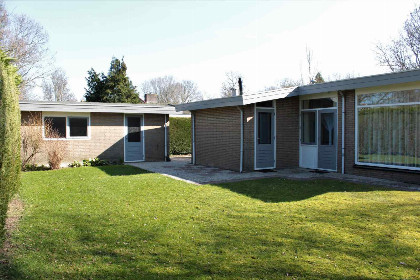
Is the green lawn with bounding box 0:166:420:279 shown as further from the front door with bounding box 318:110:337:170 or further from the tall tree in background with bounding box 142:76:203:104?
the tall tree in background with bounding box 142:76:203:104

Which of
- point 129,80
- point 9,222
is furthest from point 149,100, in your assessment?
point 9,222

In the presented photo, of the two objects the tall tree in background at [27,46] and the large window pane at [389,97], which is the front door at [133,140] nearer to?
the large window pane at [389,97]

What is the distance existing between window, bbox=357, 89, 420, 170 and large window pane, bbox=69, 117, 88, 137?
1209 cm

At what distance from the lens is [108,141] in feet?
54.6

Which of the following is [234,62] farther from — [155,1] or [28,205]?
[28,205]

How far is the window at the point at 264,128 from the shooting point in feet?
41.9

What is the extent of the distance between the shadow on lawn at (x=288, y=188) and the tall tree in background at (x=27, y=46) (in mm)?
24457

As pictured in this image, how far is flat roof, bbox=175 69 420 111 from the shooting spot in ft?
30.6

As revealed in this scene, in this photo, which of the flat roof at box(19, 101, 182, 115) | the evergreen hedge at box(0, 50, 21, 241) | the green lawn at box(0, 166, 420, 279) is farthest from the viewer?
the flat roof at box(19, 101, 182, 115)

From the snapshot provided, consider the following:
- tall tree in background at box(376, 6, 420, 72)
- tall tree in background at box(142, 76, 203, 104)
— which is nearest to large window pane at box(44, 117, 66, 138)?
tall tree in background at box(376, 6, 420, 72)

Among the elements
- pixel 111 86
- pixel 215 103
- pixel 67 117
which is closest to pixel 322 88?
pixel 215 103

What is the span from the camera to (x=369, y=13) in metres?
17.5

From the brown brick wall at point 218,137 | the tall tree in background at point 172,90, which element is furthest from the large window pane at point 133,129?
the tall tree in background at point 172,90

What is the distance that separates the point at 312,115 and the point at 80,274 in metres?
11.0
